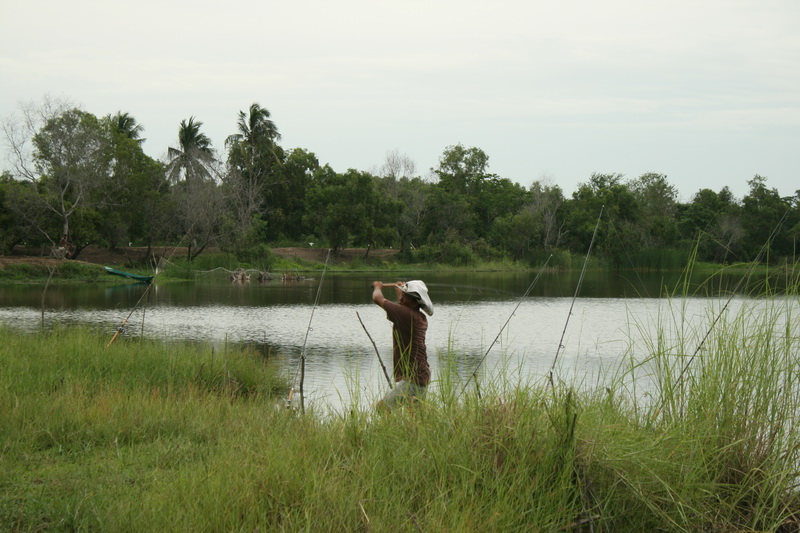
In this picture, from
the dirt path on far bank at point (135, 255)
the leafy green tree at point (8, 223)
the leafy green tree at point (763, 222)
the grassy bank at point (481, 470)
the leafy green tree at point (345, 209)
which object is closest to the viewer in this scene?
the grassy bank at point (481, 470)

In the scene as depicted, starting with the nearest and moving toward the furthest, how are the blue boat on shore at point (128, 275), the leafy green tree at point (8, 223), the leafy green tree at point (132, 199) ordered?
the leafy green tree at point (8, 223) → the blue boat on shore at point (128, 275) → the leafy green tree at point (132, 199)

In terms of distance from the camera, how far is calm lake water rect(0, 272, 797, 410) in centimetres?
1271

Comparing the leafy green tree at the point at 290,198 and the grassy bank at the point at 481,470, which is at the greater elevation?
the leafy green tree at the point at 290,198

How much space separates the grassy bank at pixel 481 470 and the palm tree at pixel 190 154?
48.8 meters

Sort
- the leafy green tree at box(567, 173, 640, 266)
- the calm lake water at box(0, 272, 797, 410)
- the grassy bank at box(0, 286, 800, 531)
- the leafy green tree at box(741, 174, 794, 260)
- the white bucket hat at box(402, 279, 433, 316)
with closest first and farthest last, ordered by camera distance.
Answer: the grassy bank at box(0, 286, 800, 531)
the white bucket hat at box(402, 279, 433, 316)
the calm lake water at box(0, 272, 797, 410)
the leafy green tree at box(741, 174, 794, 260)
the leafy green tree at box(567, 173, 640, 266)

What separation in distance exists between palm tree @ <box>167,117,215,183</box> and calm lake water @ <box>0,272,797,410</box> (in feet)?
60.4

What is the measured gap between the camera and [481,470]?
394 centimetres

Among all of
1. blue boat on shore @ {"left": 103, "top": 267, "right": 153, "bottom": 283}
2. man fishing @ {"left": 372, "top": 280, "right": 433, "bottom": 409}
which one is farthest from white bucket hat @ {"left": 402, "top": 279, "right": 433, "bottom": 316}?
blue boat on shore @ {"left": 103, "top": 267, "right": 153, "bottom": 283}

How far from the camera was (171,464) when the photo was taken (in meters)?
5.07

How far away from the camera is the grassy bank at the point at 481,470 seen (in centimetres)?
371

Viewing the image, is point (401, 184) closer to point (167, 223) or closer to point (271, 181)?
point (271, 181)

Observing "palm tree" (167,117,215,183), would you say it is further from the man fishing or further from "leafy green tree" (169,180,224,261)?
the man fishing

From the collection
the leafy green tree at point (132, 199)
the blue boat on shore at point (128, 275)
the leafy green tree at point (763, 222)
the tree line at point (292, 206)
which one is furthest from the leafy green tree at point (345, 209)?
the leafy green tree at point (763, 222)

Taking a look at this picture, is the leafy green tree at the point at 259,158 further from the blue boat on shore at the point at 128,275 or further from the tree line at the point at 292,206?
the blue boat on shore at the point at 128,275
